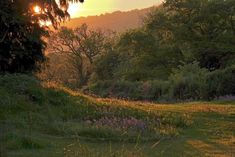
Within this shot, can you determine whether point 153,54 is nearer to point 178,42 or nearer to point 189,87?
point 178,42

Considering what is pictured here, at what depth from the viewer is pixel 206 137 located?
14.7 metres

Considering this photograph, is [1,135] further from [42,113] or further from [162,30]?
[162,30]

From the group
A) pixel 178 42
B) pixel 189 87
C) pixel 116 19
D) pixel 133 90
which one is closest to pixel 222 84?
pixel 189 87

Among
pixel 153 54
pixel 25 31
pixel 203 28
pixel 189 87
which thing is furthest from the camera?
pixel 153 54

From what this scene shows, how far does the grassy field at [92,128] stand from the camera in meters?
11.9

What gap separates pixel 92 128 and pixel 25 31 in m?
10.00

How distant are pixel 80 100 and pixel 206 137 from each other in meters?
6.43

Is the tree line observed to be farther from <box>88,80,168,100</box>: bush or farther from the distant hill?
the distant hill

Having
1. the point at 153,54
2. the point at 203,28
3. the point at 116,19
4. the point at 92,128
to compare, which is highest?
the point at 203,28

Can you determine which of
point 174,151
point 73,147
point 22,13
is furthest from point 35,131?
point 22,13

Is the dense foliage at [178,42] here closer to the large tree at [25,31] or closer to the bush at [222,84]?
the bush at [222,84]

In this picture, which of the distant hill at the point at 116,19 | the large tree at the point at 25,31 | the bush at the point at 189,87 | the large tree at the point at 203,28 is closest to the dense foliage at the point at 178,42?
the large tree at the point at 203,28

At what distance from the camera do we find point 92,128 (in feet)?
48.2

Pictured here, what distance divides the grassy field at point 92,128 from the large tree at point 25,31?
9.67 feet
